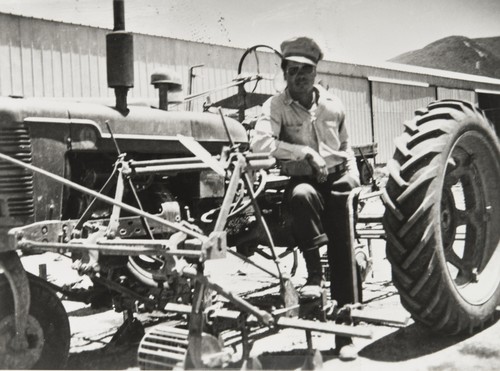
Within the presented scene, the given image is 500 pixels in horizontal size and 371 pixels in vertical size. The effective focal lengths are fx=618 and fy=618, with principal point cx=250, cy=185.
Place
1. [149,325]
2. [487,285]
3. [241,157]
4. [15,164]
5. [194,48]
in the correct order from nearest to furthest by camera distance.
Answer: [241,157], [15,164], [487,285], [149,325], [194,48]

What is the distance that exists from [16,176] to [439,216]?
2139mm

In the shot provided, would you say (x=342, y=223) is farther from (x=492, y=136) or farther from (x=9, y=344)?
(x=9, y=344)

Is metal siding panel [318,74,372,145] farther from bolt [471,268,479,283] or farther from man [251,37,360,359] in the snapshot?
man [251,37,360,359]

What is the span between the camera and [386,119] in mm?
15594

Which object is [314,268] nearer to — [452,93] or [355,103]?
[355,103]

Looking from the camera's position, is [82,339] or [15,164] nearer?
[15,164]

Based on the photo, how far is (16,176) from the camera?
3053 millimetres

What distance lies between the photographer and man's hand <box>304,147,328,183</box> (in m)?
3.19

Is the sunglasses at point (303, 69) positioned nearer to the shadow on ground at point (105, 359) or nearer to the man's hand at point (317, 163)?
the man's hand at point (317, 163)

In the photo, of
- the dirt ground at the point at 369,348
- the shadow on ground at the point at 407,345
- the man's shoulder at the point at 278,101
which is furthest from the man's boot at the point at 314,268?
the man's shoulder at the point at 278,101

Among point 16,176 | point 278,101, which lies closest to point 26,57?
point 16,176

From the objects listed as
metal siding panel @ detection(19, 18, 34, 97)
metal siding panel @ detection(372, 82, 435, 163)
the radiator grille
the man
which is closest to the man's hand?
the man

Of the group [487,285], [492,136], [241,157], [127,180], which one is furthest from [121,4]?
[487,285]

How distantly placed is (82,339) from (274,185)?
157cm
